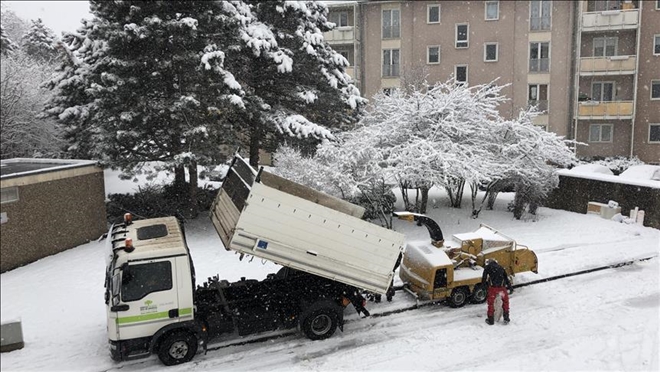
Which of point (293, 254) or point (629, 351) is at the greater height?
point (293, 254)

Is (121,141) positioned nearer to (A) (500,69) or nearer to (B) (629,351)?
(B) (629,351)

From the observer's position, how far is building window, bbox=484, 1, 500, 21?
31.4 metres

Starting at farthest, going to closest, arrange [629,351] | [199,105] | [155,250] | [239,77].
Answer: [239,77] → [199,105] → [629,351] → [155,250]

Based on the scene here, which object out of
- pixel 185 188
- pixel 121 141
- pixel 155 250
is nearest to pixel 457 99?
pixel 185 188

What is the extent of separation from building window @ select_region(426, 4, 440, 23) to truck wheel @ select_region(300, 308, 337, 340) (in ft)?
90.2

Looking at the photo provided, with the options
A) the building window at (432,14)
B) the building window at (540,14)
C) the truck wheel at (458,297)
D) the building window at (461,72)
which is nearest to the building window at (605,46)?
the building window at (540,14)

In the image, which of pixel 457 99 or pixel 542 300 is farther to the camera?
pixel 457 99

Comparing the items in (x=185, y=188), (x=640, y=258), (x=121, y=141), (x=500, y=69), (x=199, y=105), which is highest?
(x=500, y=69)

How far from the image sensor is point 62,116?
15.0 metres

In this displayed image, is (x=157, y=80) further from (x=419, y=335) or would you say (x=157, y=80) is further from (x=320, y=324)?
(x=419, y=335)

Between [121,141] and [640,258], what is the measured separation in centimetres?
1533

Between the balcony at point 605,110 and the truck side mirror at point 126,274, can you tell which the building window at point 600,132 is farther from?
the truck side mirror at point 126,274

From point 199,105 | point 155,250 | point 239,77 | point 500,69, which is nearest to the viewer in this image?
point 155,250

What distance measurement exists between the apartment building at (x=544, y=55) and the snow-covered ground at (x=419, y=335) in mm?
21322
